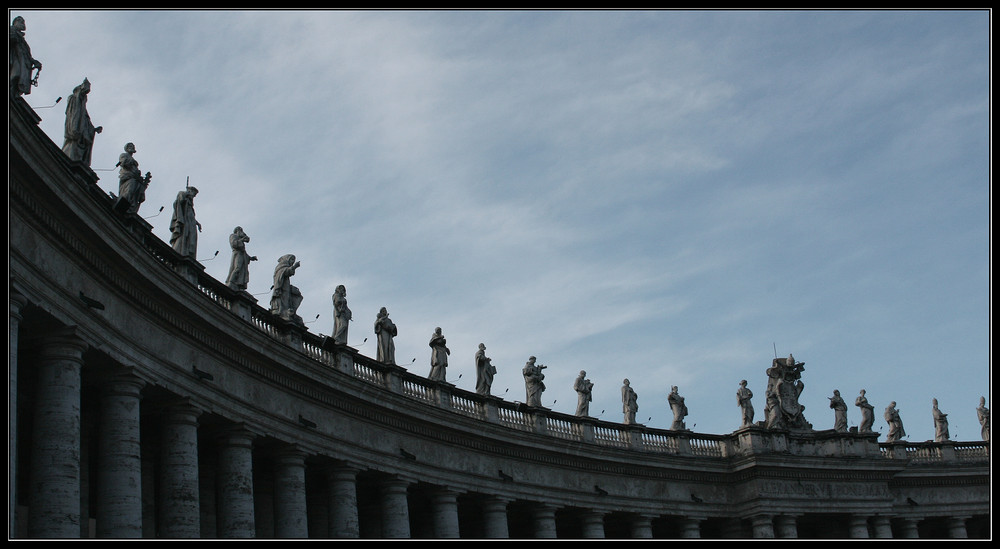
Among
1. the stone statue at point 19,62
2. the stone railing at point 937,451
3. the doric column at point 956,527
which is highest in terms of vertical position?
the stone statue at point 19,62

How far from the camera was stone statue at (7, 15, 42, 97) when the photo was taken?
29656 millimetres

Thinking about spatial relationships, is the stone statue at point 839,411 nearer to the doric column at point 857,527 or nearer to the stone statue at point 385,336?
the doric column at point 857,527

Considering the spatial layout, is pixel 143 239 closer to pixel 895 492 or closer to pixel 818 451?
pixel 818 451

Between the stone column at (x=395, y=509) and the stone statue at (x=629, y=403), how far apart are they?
20.4 meters

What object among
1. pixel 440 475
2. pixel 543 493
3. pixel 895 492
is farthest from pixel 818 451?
pixel 440 475

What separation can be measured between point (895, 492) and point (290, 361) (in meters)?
46.3

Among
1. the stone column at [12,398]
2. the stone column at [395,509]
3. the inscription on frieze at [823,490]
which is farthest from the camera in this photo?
the inscription on frieze at [823,490]

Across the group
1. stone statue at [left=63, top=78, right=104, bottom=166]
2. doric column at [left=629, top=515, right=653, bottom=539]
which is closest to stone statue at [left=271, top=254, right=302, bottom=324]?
stone statue at [left=63, top=78, right=104, bottom=166]

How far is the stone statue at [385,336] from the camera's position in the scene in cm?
5147

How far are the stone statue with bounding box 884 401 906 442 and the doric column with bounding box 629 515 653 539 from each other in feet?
77.4

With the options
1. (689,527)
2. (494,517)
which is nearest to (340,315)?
(494,517)

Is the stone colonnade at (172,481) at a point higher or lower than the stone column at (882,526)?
higher

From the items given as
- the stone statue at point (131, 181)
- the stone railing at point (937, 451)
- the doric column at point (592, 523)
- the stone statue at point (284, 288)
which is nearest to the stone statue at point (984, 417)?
the stone railing at point (937, 451)

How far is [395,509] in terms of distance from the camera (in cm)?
4791
